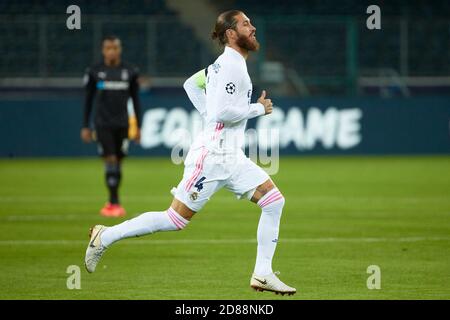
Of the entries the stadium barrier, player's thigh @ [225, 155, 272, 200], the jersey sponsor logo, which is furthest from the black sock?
the stadium barrier

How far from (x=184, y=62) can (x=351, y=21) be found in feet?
14.8

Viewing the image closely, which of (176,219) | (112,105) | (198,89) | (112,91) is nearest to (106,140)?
(112,105)

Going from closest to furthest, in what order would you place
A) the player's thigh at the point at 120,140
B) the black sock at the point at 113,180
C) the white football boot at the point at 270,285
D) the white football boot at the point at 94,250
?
the white football boot at the point at 270,285, the white football boot at the point at 94,250, the black sock at the point at 113,180, the player's thigh at the point at 120,140

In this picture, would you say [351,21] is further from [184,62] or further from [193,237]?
[193,237]

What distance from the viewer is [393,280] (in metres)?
10.1

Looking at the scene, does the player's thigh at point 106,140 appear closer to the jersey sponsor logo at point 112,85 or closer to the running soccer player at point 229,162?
the jersey sponsor logo at point 112,85

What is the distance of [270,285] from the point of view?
9258mm

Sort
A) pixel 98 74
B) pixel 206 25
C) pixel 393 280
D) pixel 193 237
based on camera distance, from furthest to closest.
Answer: pixel 206 25, pixel 98 74, pixel 193 237, pixel 393 280

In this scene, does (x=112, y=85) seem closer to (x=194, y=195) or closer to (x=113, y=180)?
(x=113, y=180)

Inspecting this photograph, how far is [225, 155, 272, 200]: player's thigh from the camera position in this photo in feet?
30.9

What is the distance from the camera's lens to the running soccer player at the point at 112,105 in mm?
16297

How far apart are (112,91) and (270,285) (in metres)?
7.75

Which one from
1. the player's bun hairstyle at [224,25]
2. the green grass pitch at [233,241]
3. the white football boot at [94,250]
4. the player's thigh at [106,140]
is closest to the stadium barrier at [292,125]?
the green grass pitch at [233,241]
